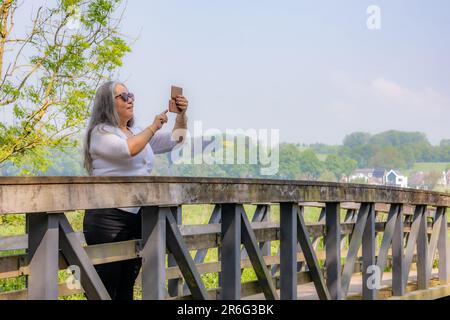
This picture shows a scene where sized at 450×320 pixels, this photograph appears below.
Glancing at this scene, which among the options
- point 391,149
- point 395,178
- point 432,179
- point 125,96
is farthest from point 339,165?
point 125,96

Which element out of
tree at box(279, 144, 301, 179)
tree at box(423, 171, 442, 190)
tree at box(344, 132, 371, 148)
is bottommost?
tree at box(423, 171, 442, 190)

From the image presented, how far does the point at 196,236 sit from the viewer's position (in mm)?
6004

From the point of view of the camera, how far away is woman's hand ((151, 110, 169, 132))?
488 centimetres

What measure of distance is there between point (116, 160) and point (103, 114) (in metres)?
0.28

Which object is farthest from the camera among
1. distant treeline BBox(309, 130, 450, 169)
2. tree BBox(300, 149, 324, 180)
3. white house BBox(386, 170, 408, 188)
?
distant treeline BBox(309, 130, 450, 169)

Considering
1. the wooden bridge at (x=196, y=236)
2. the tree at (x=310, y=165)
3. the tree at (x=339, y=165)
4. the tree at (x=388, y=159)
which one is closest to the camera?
the wooden bridge at (x=196, y=236)

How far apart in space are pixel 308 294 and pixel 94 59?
282 inches

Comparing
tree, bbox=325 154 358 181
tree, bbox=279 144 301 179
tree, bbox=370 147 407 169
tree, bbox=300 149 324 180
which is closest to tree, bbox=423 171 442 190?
tree, bbox=325 154 358 181

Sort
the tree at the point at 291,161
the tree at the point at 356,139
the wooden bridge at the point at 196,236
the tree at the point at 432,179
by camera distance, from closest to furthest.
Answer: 1. the wooden bridge at the point at 196,236
2. the tree at the point at 432,179
3. the tree at the point at 291,161
4. the tree at the point at 356,139

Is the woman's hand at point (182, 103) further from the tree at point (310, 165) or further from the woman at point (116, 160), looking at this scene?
the tree at point (310, 165)

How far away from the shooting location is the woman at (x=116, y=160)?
15.9 feet

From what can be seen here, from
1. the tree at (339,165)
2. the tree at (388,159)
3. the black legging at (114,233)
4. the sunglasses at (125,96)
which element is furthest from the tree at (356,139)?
the black legging at (114,233)

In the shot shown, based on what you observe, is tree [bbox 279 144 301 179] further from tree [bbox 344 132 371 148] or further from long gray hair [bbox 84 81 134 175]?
long gray hair [bbox 84 81 134 175]

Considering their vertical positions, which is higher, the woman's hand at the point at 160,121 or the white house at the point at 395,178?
the woman's hand at the point at 160,121
